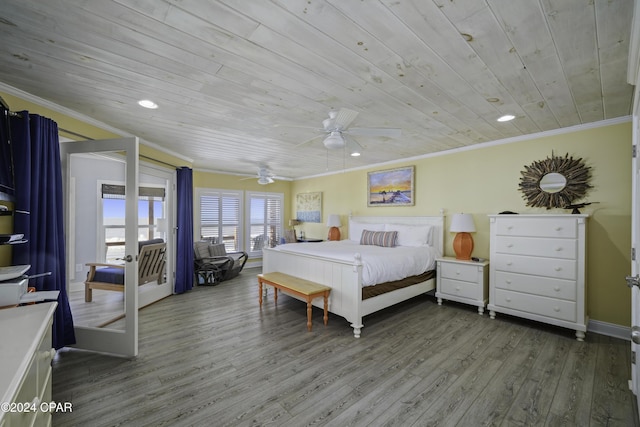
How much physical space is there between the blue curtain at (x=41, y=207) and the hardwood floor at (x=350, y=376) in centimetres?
75

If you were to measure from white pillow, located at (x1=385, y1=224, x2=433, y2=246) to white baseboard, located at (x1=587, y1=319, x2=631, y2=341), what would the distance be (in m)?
2.13

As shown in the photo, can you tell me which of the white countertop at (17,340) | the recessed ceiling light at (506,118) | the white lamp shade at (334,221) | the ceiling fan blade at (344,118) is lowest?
the white countertop at (17,340)

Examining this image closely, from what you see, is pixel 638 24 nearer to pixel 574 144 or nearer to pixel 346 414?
pixel 574 144

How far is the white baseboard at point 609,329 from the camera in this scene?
9.98 feet

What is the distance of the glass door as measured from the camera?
8.65ft

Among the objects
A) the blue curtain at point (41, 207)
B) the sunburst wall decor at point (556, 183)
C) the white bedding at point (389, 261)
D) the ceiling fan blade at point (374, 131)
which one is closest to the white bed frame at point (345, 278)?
the white bedding at point (389, 261)

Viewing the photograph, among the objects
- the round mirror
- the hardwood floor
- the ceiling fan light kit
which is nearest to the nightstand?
the hardwood floor

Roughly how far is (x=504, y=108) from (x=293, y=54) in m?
2.31

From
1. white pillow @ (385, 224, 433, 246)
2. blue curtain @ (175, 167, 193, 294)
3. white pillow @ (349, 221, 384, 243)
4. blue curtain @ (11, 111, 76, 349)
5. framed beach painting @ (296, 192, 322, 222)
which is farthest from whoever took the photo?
framed beach painting @ (296, 192, 322, 222)

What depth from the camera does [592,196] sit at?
10.7 ft

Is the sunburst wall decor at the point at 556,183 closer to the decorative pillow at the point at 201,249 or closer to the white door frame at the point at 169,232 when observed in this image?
the white door frame at the point at 169,232

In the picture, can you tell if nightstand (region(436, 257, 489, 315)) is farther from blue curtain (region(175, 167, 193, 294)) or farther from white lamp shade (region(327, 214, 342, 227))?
blue curtain (region(175, 167, 193, 294))

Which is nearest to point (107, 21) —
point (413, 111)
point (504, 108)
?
point (413, 111)

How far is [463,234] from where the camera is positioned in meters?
4.11
